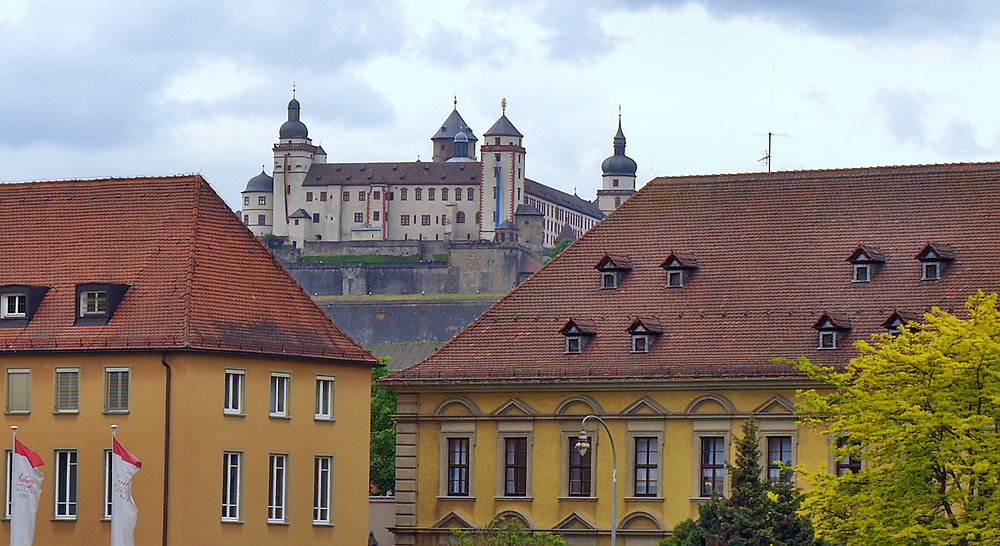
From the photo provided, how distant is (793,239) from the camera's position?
55.4 meters

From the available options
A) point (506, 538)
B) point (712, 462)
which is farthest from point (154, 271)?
point (712, 462)

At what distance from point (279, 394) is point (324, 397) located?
1.70 meters

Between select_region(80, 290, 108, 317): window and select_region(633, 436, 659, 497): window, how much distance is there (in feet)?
41.2

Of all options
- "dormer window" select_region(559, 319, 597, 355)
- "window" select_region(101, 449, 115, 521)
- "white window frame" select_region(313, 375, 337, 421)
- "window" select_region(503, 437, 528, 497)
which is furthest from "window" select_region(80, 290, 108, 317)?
"dormer window" select_region(559, 319, 597, 355)

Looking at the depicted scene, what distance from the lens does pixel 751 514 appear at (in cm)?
4572

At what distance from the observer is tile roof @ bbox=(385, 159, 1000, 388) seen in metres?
52.9

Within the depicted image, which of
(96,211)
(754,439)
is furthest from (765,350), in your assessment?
(96,211)

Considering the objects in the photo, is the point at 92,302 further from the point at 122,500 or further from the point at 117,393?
the point at 122,500

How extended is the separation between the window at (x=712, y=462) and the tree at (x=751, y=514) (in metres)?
6.80

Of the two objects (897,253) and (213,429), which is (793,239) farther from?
(213,429)

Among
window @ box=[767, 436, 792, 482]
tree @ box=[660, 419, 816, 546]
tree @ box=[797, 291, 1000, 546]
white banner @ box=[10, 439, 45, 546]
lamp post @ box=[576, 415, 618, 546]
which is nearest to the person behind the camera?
tree @ box=[797, 291, 1000, 546]

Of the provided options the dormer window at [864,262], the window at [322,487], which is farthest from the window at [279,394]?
the dormer window at [864,262]

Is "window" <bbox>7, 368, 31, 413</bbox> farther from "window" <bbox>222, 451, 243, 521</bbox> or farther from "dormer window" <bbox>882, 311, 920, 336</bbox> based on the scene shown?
"dormer window" <bbox>882, 311, 920, 336</bbox>

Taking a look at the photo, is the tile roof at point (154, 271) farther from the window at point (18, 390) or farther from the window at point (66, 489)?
the window at point (66, 489)
